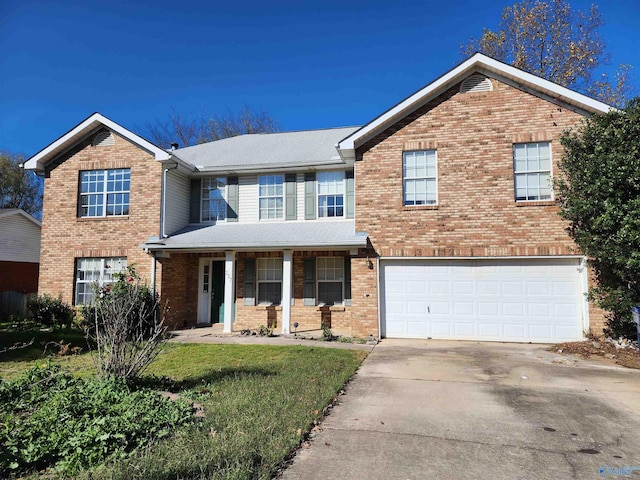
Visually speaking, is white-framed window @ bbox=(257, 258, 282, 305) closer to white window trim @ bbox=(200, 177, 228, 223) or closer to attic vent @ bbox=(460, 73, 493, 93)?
white window trim @ bbox=(200, 177, 228, 223)

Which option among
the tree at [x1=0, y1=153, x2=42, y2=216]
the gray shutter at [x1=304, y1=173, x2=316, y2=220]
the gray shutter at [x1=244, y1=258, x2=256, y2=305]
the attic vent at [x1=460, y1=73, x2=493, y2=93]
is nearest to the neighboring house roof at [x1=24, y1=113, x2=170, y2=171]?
the gray shutter at [x1=244, y1=258, x2=256, y2=305]

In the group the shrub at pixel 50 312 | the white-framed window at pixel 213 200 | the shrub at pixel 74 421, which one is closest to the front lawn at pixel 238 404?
the shrub at pixel 74 421

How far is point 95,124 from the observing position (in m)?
14.2

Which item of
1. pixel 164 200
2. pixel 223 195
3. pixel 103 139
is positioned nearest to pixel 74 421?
pixel 164 200

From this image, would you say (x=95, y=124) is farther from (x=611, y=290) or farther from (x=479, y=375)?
(x=611, y=290)

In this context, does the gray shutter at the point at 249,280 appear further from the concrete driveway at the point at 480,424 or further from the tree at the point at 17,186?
the tree at the point at 17,186

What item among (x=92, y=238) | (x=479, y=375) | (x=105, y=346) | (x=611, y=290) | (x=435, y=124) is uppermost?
(x=435, y=124)

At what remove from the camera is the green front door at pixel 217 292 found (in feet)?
48.9

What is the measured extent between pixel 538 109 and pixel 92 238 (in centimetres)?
1488

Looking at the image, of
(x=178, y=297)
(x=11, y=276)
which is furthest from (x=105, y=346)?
(x=11, y=276)

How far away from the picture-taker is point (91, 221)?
14180 mm

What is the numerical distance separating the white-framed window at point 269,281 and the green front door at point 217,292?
1629 mm

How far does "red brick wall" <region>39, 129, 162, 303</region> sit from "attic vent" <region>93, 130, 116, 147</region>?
146 mm

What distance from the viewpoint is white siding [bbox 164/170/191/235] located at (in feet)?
45.8
